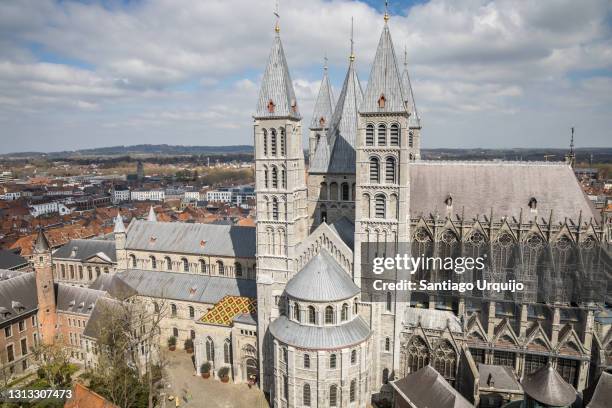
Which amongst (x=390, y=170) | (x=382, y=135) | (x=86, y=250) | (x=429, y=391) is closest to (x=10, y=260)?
(x=86, y=250)

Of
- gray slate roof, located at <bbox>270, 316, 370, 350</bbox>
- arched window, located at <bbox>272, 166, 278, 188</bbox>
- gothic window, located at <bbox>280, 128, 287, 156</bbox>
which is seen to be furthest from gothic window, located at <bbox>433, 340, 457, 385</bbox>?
gothic window, located at <bbox>280, 128, 287, 156</bbox>

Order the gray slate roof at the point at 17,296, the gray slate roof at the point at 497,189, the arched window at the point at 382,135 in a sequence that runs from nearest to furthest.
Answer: the arched window at the point at 382,135 < the gray slate roof at the point at 497,189 < the gray slate roof at the point at 17,296

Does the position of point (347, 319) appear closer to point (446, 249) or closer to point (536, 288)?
point (446, 249)

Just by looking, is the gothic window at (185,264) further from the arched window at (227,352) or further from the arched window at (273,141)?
the arched window at (273,141)

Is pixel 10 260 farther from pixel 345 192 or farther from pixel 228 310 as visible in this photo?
pixel 345 192

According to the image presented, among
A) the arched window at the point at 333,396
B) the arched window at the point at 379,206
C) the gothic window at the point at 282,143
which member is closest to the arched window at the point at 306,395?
the arched window at the point at 333,396

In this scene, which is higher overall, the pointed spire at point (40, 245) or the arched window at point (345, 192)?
the arched window at point (345, 192)

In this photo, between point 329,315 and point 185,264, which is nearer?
point 329,315

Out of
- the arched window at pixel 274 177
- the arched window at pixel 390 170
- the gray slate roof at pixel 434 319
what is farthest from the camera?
the arched window at pixel 274 177
